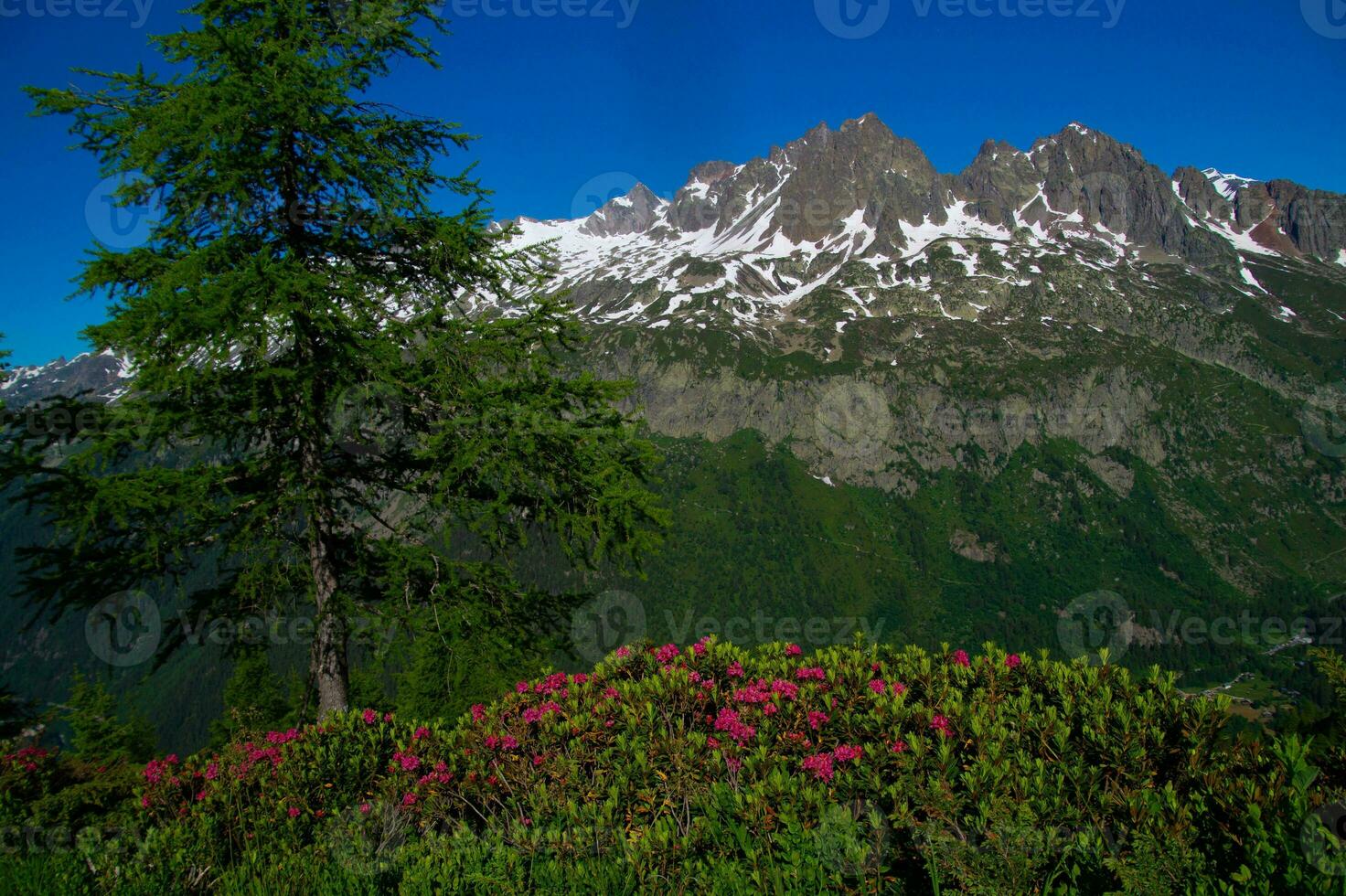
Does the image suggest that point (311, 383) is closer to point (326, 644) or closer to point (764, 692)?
point (326, 644)

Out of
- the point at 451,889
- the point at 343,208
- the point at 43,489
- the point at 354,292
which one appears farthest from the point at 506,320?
the point at 451,889

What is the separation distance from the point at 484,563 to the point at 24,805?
5.44 meters

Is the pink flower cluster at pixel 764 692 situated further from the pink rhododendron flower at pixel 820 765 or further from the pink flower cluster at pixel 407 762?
the pink flower cluster at pixel 407 762

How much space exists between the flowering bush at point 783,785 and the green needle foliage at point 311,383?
278cm

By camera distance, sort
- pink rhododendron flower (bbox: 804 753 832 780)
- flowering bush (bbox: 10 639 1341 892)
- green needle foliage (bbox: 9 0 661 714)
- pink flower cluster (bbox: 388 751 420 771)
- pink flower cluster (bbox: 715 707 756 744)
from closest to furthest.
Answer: flowering bush (bbox: 10 639 1341 892)
pink rhododendron flower (bbox: 804 753 832 780)
pink flower cluster (bbox: 715 707 756 744)
pink flower cluster (bbox: 388 751 420 771)
green needle foliage (bbox: 9 0 661 714)

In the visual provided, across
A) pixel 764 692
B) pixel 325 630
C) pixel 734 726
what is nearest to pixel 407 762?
pixel 734 726

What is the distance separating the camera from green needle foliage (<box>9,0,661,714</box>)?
891 cm

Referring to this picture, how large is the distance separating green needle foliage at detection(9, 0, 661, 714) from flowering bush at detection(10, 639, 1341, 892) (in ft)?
9.14

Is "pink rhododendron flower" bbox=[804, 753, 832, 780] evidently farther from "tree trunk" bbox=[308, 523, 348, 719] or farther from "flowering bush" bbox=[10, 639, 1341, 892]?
"tree trunk" bbox=[308, 523, 348, 719]

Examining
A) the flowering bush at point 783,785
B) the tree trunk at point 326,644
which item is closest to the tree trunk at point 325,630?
the tree trunk at point 326,644

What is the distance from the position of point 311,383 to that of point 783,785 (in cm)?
823

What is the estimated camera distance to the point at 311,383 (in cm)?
980

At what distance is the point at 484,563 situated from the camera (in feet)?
33.9

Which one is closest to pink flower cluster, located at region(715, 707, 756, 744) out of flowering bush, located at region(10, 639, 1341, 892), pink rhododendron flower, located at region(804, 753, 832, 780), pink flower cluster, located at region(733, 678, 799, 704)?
flowering bush, located at region(10, 639, 1341, 892)
